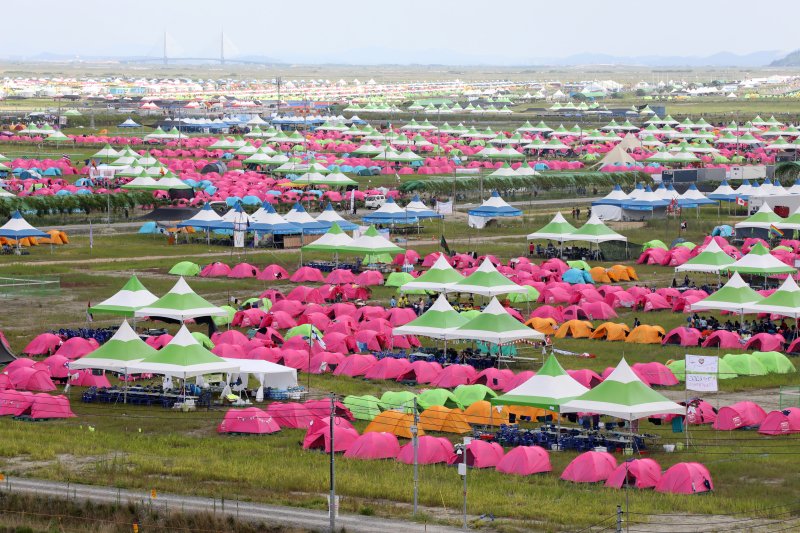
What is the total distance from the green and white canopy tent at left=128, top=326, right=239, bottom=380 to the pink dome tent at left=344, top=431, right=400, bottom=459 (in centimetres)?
554

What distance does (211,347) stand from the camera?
39188 millimetres

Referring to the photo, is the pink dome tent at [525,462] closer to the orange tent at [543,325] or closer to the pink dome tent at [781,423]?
the pink dome tent at [781,423]

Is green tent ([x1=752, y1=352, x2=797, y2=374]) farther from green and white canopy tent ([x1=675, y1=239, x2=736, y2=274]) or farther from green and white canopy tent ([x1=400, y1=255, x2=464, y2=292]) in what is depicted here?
green and white canopy tent ([x1=675, y1=239, x2=736, y2=274])

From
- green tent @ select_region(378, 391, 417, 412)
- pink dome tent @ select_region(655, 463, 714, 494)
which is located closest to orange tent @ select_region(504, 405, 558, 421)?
green tent @ select_region(378, 391, 417, 412)

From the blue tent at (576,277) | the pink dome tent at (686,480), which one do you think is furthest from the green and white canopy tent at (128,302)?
the pink dome tent at (686,480)

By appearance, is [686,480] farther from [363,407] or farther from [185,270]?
[185,270]

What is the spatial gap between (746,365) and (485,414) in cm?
855

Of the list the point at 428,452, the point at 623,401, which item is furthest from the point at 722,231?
the point at 428,452

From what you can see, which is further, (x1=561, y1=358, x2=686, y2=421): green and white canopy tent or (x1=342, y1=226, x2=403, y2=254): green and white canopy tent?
(x1=342, y1=226, x2=403, y2=254): green and white canopy tent

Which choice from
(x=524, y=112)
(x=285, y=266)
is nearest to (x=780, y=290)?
(x=285, y=266)

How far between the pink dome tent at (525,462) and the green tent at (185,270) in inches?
1058

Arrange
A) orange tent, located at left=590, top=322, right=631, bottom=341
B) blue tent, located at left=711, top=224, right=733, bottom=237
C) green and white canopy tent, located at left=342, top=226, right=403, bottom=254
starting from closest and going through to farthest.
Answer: orange tent, located at left=590, top=322, right=631, bottom=341 → green and white canopy tent, located at left=342, top=226, right=403, bottom=254 → blue tent, located at left=711, top=224, right=733, bottom=237

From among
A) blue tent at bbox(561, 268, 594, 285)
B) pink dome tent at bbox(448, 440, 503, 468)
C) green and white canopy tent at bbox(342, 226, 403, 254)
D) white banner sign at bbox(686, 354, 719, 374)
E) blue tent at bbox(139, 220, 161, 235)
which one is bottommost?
blue tent at bbox(139, 220, 161, 235)

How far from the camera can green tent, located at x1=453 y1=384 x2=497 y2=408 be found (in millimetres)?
33897
